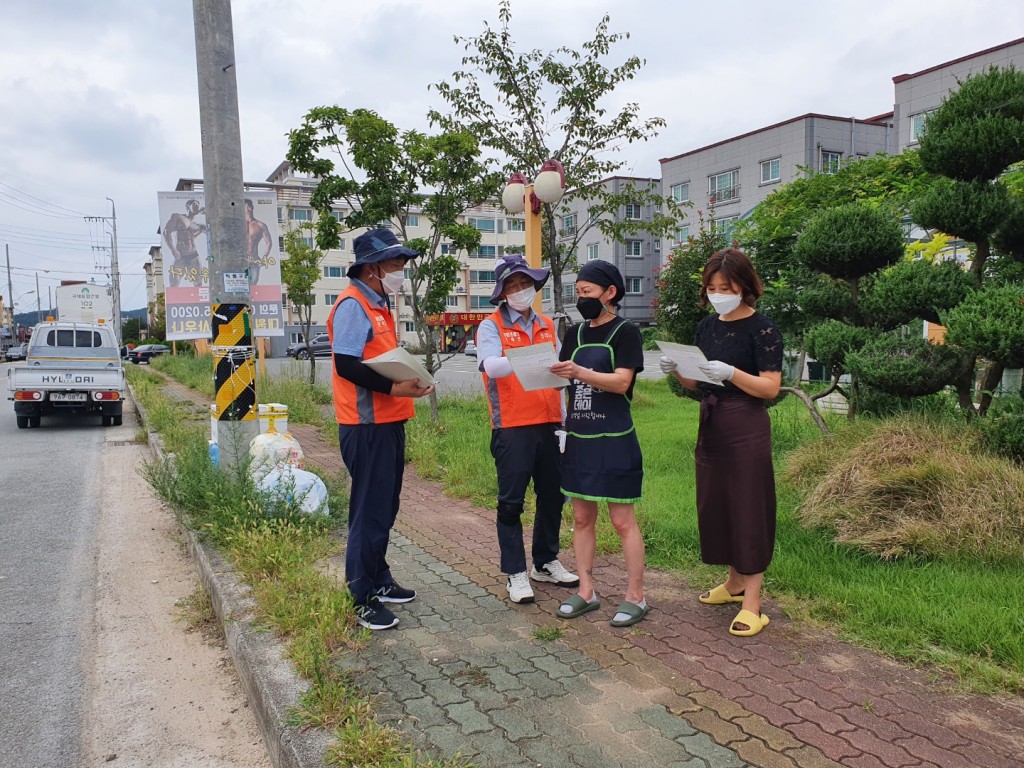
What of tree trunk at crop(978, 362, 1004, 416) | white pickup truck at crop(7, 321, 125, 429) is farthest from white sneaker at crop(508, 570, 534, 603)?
white pickup truck at crop(7, 321, 125, 429)

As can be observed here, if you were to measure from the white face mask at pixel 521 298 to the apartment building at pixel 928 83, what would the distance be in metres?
26.7

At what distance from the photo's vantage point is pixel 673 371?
12.1ft

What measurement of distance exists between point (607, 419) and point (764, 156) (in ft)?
117

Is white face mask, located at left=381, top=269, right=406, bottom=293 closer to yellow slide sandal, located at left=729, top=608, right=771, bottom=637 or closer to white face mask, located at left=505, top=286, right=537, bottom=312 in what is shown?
white face mask, located at left=505, top=286, right=537, bottom=312

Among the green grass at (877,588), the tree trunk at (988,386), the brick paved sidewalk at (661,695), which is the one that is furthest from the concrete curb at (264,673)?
the tree trunk at (988,386)

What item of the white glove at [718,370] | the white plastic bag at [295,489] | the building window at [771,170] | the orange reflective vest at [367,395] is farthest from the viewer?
the building window at [771,170]

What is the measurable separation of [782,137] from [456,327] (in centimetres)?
2077

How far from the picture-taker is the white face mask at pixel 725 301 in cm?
362

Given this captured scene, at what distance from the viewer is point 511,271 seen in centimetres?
394

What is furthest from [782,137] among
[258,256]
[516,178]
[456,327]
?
[516,178]

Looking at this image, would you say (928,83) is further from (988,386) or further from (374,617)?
(374,617)

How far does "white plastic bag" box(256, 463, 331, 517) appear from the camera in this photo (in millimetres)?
5555

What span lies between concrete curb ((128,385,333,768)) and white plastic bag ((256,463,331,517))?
728mm

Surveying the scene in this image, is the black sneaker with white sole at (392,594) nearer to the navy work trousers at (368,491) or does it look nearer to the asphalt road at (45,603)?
the navy work trousers at (368,491)
